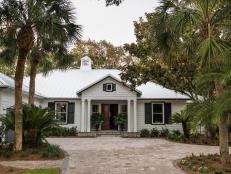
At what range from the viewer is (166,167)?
10703mm

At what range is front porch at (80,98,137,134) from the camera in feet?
81.0

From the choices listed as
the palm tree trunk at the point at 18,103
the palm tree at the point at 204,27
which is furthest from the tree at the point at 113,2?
the palm tree trunk at the point at 18,103

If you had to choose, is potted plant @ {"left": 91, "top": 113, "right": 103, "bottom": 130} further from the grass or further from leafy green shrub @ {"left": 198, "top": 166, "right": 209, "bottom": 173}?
leafy green shrub @ {"left": 198, "top": 166, "right": 209, "bottom": 173}

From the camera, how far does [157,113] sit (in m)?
25.2

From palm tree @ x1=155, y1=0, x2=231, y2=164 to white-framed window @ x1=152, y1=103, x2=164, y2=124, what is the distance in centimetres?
1333

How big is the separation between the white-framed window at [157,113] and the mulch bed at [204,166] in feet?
42.9

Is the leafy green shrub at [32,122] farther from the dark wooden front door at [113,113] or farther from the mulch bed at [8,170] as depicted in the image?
the dark wooden front door at [113,113]

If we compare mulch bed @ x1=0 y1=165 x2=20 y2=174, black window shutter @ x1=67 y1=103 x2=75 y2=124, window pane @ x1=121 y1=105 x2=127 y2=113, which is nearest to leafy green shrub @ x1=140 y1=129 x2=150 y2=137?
window pane @ x1=121 y1=105 x2=127 y2=113

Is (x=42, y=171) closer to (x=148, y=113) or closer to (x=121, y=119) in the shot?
(x=121, y=119)

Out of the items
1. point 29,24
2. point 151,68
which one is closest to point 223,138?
point 29,24

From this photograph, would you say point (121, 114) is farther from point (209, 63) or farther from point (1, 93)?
point (209, 63)

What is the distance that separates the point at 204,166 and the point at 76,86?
59.3 ft

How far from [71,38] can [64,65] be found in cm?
417

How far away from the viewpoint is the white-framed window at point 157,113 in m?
25.1
